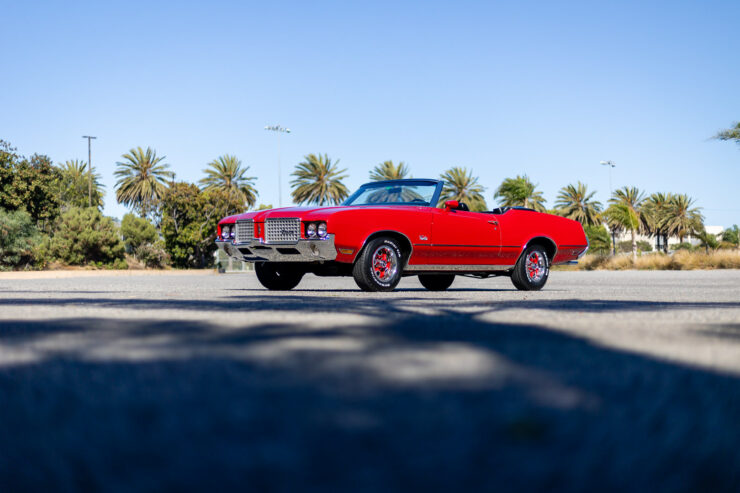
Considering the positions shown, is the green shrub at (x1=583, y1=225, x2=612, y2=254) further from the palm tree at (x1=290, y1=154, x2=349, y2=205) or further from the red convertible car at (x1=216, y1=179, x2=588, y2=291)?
the red convertible car at (x1=216, y1=179, x2=588, y2=291)

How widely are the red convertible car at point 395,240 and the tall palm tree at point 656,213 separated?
74.4 m

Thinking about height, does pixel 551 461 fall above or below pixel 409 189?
below

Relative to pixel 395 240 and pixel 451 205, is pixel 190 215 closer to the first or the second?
pixel 451 205

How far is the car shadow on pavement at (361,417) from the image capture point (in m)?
1.49

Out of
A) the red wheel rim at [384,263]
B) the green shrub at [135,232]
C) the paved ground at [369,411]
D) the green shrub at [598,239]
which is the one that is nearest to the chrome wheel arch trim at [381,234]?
the red wheel rim at [384,263]

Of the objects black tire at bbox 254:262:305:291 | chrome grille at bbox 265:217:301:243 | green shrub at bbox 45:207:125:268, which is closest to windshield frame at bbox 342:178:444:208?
chrome grille at bbox 265:217:301:243

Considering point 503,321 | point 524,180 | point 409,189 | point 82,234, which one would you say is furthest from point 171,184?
point 503,321

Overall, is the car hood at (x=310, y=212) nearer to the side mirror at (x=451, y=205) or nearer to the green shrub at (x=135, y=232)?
the side mirror at (x=451, y=205)

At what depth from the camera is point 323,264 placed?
9.20 meters

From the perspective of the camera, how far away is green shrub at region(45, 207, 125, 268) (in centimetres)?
4594

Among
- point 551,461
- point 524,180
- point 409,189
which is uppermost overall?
point 524,180

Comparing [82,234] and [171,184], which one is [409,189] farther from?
[171,184]

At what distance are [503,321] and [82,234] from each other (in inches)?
1837

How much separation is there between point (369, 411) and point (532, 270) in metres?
9.22
